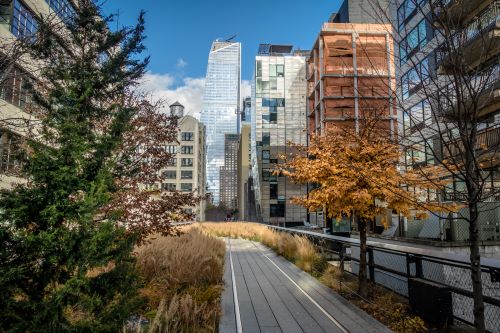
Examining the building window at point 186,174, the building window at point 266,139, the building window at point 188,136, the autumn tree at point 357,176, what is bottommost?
the autumn tree at point 357,176

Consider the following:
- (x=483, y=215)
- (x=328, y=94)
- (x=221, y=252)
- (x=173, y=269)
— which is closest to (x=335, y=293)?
(x=173, y=269)

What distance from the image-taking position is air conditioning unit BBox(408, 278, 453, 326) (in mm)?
5324

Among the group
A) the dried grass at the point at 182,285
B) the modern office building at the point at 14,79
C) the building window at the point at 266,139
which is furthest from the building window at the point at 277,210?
the dried grass at the point at 182,285

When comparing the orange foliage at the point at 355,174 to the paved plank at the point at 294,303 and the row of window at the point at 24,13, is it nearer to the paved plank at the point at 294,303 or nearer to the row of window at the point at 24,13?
the paved plank at the point at 294,303

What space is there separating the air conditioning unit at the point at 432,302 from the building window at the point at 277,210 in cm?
6048

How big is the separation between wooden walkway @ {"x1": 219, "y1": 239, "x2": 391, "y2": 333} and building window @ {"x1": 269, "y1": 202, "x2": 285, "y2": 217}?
5611cm

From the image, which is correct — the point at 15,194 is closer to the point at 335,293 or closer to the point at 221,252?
the point at 335,293

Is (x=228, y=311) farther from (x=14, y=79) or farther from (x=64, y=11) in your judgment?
(x=14, y=79)

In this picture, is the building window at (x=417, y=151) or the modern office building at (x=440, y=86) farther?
the building window at (x=417, y=151)

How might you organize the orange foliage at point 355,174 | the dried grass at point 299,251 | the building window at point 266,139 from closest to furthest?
the orange foliage at point 355,174, the dried grass at point 299,251, the building window at point 266,139

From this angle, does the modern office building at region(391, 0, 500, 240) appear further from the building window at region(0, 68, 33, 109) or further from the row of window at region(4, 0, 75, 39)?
the building window at region(0, 68, 33, 109)

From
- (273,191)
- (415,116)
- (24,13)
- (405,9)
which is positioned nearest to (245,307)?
(415,116)

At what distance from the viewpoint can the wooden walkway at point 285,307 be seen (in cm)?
550

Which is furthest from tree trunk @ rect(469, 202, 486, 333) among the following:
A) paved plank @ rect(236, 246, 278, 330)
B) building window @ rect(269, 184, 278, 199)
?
building window @ rect(269, 184, 278, 199)
